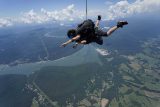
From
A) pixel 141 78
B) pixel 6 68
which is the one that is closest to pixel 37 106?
pixel 141 78

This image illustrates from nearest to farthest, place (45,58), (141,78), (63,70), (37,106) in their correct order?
1. (37,106)
2. (141,78)
3. (63,70)
4. (45,58)

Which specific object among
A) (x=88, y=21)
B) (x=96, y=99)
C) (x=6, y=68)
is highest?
(x=88, y=21)

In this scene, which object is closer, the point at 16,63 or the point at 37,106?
the point at 37,106

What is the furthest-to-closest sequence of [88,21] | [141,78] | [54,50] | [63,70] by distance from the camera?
[54,50], [63,70], [141,78], [88,21]

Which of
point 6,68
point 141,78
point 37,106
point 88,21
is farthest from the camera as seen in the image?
point 6,68

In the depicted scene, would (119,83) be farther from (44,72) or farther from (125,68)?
(44,72)

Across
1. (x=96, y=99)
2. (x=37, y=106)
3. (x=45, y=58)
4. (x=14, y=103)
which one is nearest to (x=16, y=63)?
(x=45, y=58)

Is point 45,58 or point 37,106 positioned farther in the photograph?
point 45,58

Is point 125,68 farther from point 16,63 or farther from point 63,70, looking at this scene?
point 16,63

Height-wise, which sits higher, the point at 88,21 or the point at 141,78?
the point at 88,21
